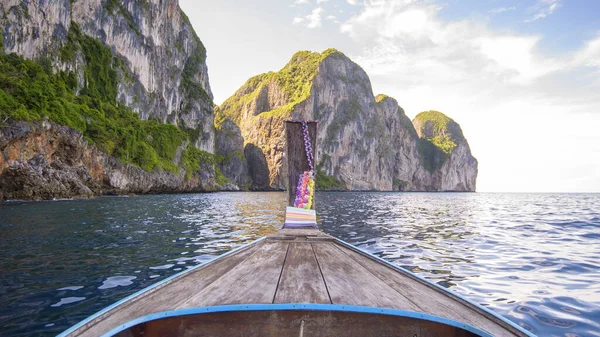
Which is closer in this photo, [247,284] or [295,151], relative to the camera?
[247,284]

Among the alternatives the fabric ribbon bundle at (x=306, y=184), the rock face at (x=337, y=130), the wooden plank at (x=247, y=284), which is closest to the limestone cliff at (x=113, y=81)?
the fabric ribbon bundle at (x=306, y=184)

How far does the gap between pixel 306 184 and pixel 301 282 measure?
160 inches

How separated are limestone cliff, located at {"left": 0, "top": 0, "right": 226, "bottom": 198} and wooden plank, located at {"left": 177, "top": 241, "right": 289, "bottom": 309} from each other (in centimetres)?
3263

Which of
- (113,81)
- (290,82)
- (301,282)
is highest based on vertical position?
(290,82)

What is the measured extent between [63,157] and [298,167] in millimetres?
38888

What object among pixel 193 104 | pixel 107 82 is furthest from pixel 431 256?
pixel 193 104

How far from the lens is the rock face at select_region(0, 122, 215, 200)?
2648 centimetres

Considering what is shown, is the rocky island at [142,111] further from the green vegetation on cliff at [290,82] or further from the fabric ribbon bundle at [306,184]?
the fabric ribbon bundle at [306,184]

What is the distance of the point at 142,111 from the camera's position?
7069 cm

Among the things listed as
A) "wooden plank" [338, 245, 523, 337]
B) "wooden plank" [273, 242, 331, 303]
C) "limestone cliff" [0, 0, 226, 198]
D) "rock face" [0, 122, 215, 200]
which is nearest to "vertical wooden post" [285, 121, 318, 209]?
"wooden plank" [273, 242, 331, 303]

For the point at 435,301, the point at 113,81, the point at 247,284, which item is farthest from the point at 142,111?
the point at 435,301

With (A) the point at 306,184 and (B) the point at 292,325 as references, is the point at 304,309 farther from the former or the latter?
(A) the point at 306,184

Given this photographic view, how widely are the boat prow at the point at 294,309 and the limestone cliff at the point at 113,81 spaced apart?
108ft

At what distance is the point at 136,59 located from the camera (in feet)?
228
